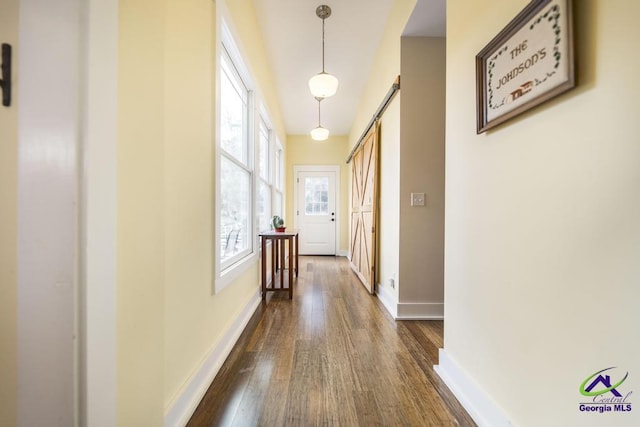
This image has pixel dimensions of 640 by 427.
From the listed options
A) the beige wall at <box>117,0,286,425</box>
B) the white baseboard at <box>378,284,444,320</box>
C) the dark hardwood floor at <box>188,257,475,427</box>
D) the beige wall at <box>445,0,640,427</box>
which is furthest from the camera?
the white baseboard at <box>378,284,444,320</box>

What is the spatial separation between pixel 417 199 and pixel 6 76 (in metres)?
2.36

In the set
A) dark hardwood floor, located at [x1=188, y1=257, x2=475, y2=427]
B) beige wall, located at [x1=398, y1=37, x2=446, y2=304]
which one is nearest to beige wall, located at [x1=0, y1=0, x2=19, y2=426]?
dark hardwood floor, located at [x1=188, y1=257, x2=475, y2=427]

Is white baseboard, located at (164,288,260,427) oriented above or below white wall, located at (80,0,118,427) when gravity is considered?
below

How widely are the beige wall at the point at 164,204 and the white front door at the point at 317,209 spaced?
4.43 m

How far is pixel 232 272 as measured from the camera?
73.2 inches

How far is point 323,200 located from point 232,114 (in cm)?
404

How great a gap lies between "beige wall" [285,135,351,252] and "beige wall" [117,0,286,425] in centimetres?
453

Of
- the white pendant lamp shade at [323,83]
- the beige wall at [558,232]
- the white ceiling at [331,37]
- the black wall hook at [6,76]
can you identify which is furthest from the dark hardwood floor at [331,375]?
the white ceiling at [331,37]

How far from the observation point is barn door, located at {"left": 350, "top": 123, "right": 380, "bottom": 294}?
3.15 m

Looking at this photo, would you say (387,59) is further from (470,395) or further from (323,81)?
(470,395)

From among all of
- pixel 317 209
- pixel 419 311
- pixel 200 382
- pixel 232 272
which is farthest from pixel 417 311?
pixel 317 209

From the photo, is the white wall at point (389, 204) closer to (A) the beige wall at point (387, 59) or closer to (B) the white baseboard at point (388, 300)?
(B) the white baseboard at point (388, 300)

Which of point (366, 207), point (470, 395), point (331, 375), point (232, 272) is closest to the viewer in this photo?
point (470, 395)

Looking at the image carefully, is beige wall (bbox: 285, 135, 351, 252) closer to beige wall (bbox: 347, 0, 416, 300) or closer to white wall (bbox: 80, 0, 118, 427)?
beige wall (bbox: 347, 0, 416, 300)
